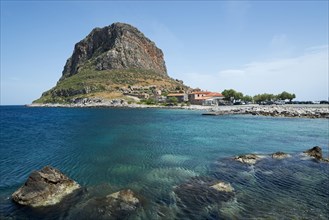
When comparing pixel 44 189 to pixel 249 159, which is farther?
pixel 249 159

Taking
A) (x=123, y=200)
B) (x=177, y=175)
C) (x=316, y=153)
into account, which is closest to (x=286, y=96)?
(x=316, y=153)

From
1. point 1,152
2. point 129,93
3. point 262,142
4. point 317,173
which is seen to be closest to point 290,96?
point 129,93

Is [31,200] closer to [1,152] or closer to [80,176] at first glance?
[80,176]

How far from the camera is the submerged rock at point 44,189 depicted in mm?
19197

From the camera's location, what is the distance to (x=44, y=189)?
20312 millimetres

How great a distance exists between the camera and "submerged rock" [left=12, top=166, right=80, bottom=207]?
63.0 ft

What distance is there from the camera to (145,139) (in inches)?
1922

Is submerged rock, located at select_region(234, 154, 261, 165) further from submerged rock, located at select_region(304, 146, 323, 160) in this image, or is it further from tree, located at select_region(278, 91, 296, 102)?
tree, located at select_region(278, 91, 296, 102)

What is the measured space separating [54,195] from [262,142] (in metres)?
36.8

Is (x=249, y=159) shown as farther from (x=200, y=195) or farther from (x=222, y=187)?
(x=200, y=195)

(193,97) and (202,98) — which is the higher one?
(193,97)

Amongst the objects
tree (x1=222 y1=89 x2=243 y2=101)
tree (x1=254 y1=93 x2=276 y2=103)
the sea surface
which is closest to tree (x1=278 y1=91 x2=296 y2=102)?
tree (x1=254 y1=93 x2=276 y2=103)

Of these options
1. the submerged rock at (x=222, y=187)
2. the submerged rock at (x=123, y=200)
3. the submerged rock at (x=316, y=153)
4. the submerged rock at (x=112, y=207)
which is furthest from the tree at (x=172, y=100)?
the submerged rock at (x=112, y=207)

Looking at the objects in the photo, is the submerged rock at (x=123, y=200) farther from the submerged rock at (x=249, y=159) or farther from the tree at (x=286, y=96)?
the tree at (x=286, y=96)
